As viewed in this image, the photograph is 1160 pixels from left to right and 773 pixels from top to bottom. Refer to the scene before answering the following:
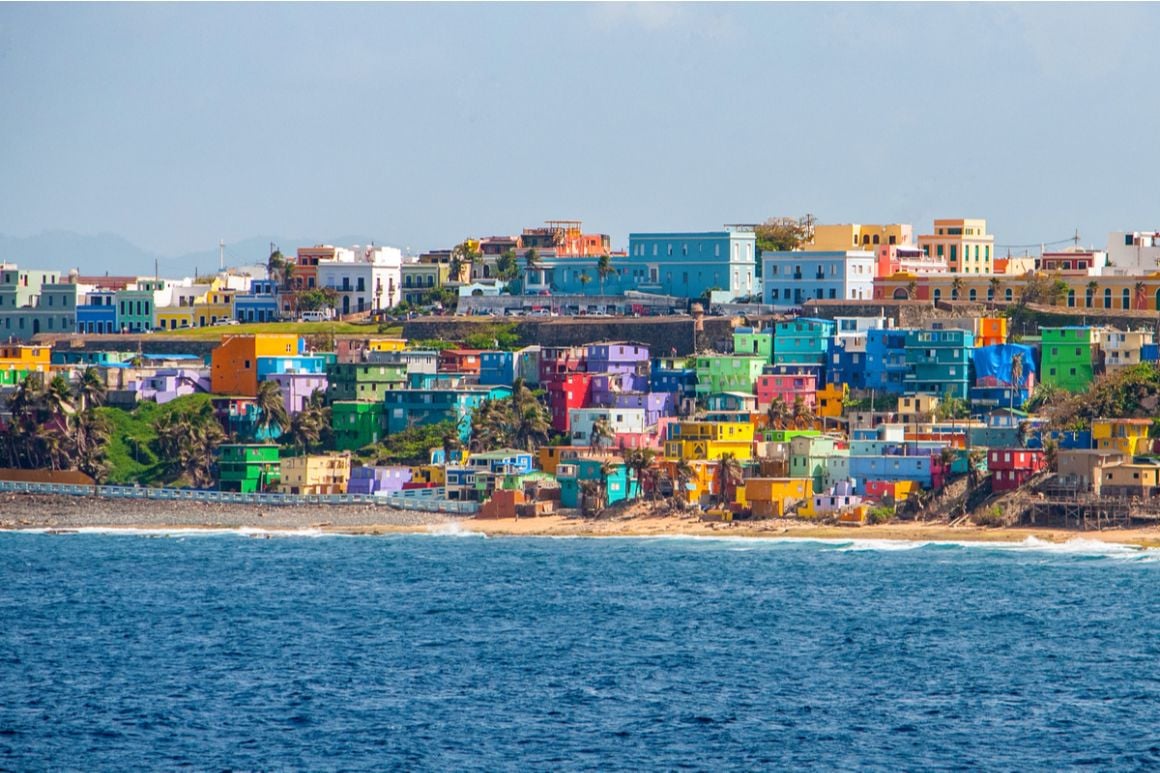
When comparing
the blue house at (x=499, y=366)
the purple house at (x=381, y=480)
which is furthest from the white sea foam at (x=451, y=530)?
the blue house at (x=499, y=366)

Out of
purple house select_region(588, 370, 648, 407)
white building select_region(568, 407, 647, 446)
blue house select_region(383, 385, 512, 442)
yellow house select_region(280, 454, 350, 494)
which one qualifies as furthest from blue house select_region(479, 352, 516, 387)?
yellow house select_region(280, 454, 350, 494)

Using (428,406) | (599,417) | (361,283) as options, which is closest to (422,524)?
(599,417)

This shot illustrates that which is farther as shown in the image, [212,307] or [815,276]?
[212,307]

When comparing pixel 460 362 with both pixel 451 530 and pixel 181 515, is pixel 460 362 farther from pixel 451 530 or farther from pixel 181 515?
pixel 451 530

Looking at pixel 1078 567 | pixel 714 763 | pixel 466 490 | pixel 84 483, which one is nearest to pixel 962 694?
pixel 714 763

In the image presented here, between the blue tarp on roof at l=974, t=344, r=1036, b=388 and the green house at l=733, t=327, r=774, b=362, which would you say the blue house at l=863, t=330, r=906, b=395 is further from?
the green house at l=733, t=327, r=774, b=362
